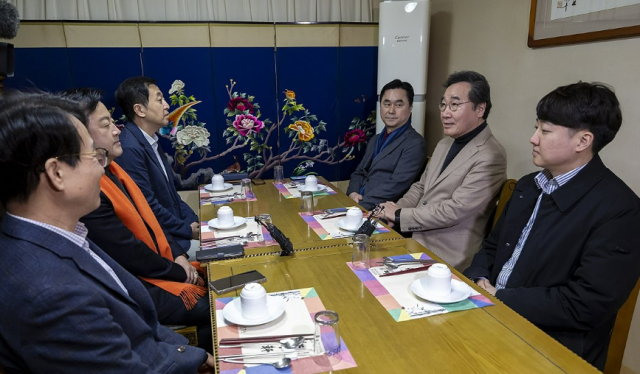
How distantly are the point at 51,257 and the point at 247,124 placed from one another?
252 centimetres

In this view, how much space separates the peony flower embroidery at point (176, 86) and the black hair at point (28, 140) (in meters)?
2.30

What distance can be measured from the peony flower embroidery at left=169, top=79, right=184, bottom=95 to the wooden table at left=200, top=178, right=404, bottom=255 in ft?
3.67

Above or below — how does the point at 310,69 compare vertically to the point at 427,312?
above

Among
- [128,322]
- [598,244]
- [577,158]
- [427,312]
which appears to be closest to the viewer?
[128,322]

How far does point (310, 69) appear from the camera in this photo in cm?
323

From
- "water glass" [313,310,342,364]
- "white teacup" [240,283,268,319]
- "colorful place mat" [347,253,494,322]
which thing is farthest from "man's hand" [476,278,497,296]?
"white teacup" [240,283,268,319]

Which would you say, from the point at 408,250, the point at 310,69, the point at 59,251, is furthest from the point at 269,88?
the point at 59,251

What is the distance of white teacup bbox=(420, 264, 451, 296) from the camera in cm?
113

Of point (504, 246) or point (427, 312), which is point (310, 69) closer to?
point (504, 246)

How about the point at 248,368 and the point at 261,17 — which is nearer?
the point at 248,368

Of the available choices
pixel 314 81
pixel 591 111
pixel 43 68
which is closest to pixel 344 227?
pixel 591 111

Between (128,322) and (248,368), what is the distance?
0.32 meters

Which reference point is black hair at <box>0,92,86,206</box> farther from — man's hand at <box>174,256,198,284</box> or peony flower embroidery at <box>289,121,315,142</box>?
peony flower embroidery at <box>289,121,315,142</box>

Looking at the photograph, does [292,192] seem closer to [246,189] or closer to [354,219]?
[246,189]
